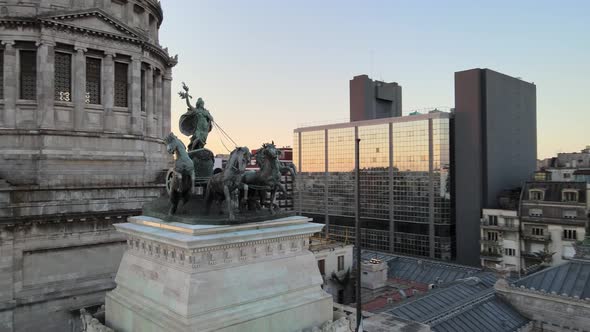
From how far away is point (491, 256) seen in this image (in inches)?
2453

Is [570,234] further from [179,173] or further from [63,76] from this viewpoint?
[63,76]

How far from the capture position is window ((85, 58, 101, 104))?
3325 centimetres

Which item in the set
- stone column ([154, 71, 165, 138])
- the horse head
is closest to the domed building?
stone column ([154, 71, 165, 138])

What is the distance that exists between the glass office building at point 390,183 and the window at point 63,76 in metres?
43.1

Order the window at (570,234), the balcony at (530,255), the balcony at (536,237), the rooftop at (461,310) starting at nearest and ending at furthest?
the rooftop at (461,310) < the window at (570,234) < the balcony at (536,237) < the balcony at (530,255)

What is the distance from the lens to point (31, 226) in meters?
25.8

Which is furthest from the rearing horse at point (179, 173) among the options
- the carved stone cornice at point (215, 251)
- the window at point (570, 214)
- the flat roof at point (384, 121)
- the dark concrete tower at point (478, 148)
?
the flat roof at point (384, 121)

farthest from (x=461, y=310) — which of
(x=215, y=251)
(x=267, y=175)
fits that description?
(x=215, y=251)

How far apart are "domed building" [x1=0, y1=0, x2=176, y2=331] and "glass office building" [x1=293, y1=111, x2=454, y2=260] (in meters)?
39.2

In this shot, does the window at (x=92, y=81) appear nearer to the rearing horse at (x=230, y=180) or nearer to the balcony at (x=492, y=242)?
the rearing horse at (x=230, y=180)

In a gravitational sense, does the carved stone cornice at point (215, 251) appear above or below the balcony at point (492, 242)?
above

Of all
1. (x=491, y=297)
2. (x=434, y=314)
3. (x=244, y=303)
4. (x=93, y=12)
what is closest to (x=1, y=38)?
(x=93, y=12)

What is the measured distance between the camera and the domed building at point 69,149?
25.9 meters

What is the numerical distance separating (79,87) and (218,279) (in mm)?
26919
